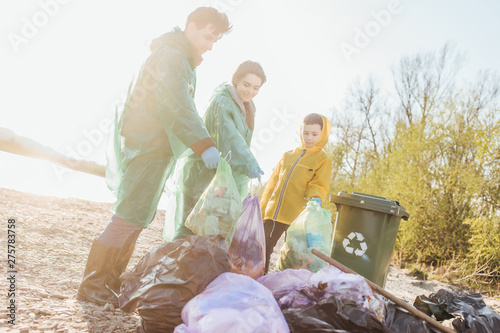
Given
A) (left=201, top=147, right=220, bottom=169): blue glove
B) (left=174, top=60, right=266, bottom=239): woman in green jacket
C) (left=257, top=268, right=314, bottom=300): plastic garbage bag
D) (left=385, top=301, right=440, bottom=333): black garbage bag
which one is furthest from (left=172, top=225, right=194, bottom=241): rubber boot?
(left=385, top=301, right=440, bottom=333): black garbage bag

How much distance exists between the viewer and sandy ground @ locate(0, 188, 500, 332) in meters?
1.79

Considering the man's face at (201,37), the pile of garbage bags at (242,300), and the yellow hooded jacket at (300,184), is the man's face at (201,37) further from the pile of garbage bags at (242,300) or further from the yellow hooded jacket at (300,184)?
the yellow hooded jacket at (300,184)

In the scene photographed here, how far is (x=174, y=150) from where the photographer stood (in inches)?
86.5

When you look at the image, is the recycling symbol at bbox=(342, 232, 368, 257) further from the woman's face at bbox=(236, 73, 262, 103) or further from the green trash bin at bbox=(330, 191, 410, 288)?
the woman's face at bbox=(236, 73, 262, 103)

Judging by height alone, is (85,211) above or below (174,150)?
below

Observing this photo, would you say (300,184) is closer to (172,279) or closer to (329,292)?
(329,292)

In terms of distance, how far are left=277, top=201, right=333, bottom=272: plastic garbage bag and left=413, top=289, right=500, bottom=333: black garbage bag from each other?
25.5 inches

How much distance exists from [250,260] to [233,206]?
32 cm

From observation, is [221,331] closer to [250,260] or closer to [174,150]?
[250,260]

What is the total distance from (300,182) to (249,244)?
4.49ft

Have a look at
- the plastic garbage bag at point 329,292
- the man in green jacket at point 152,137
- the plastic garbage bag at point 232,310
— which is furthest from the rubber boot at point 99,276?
the plastic garbage bag at point 329,292

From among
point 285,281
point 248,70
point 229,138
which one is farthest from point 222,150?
point 285,281

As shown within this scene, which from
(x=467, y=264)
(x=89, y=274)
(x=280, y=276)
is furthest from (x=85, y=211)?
(x=467, y=264)

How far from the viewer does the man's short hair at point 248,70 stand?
263 centimetres
